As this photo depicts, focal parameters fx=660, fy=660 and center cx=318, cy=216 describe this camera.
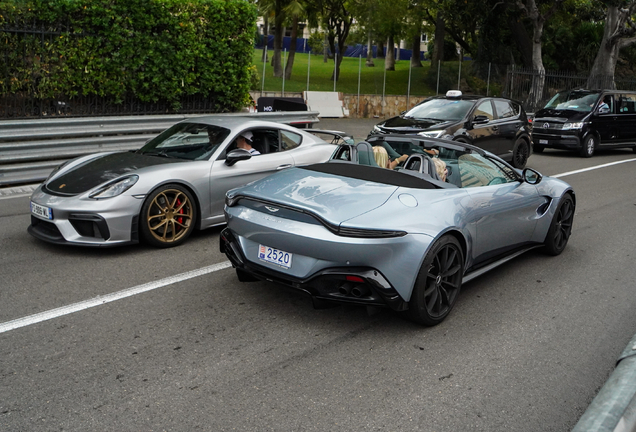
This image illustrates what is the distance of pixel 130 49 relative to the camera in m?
13.5

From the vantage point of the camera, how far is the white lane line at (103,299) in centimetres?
471

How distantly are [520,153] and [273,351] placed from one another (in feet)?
36.6

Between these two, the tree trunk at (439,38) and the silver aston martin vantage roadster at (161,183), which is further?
the tree trunk at (439,38)

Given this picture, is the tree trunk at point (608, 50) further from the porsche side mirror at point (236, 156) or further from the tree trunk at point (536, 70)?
the porsche side mirror at point (236, 156)

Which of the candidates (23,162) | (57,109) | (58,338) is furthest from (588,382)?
(57,109)

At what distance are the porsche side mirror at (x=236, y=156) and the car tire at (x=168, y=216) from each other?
60 cm

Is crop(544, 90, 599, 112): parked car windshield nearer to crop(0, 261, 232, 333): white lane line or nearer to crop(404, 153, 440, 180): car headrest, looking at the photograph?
crop(404, 153, 440, 180): car headrest

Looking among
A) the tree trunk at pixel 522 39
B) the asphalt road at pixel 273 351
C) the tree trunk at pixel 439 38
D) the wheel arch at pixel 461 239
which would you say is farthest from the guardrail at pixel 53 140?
the tree trunk at pixel 439 38

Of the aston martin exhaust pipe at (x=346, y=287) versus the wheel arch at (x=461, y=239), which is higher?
the wheel arch at (x=461, y=239)

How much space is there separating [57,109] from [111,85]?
123cm

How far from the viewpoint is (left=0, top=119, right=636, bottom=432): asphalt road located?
142 inches

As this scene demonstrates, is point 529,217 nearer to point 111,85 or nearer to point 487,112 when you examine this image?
point 487,112

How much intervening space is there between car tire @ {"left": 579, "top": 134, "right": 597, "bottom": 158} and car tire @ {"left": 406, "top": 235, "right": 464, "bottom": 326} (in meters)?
13.6

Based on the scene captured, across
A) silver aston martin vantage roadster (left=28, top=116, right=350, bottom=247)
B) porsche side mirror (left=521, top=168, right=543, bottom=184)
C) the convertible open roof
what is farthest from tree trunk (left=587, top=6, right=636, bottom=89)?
the convertible open roof
